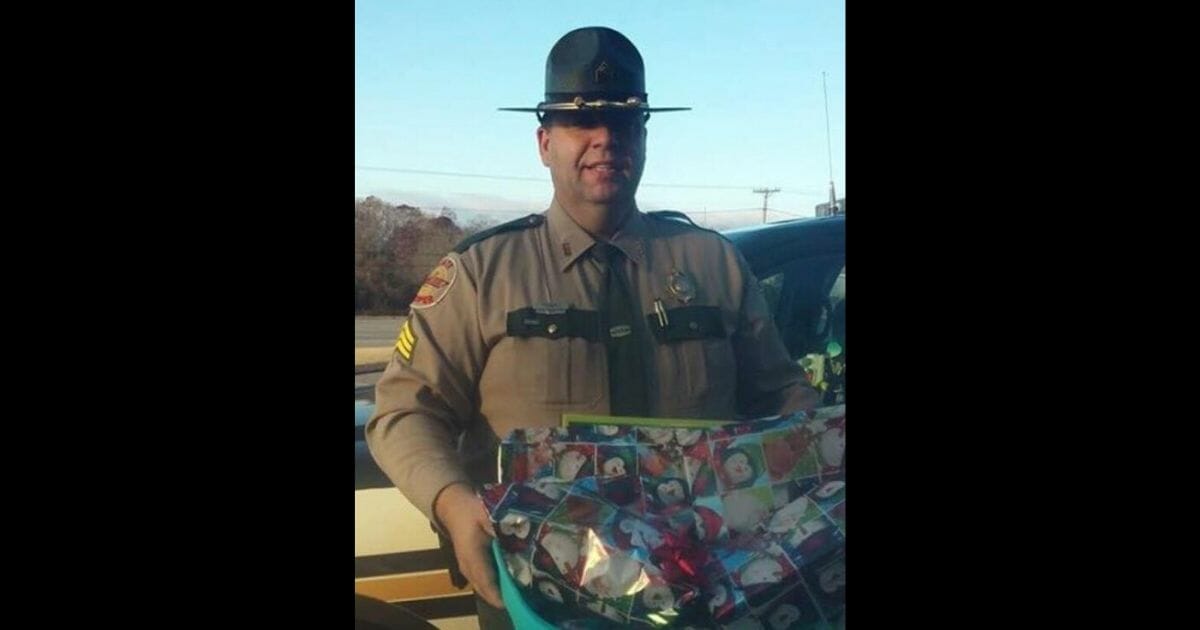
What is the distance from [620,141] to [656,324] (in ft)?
1.28

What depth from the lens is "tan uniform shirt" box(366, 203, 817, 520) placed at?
9.39 feet

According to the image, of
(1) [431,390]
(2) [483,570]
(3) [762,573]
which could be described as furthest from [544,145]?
(3) [762,573]

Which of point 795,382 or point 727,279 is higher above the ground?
point 727,279

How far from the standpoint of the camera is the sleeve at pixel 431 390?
2.86 metres

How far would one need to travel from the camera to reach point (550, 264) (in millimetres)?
2893

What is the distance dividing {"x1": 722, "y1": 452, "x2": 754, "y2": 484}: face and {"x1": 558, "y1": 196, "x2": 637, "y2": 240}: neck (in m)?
0.53

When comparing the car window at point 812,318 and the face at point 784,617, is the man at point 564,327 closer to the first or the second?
the car window at point 812,318

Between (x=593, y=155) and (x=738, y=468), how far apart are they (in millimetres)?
723

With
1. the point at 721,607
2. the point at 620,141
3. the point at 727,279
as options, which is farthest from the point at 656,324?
the point at 721,607

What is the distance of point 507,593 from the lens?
112 inches

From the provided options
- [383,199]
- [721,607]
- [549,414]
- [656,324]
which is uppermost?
[383,199]

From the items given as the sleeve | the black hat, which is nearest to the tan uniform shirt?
the sleeve

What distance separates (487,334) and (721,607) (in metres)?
0.75

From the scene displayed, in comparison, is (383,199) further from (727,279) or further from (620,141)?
(727,279)
